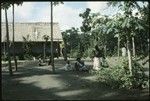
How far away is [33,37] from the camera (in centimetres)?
4906

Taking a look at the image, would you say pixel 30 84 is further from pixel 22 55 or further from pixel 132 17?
pixel 22 55

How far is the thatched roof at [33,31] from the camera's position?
4864cm

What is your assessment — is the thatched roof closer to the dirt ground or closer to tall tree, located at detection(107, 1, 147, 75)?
the dirt ground

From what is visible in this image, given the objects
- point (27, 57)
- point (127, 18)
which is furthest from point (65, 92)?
point (27, 57)

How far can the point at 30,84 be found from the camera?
1636cm

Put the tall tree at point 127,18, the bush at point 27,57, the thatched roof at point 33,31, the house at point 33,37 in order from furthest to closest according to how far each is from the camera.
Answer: the thatched roof at point 33,31 < the house at point 33,37 < the bush at point 27,57 < the tall tree at point 127,18

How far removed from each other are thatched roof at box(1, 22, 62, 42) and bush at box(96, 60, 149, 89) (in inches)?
1285

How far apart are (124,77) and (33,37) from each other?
35.5 m

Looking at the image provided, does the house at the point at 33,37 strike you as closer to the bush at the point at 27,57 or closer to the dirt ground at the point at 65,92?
Result: the bush at the point at 27,57

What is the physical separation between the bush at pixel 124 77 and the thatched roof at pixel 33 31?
3263cm

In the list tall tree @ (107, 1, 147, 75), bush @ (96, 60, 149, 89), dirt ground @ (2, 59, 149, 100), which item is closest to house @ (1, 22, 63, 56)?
dirt ground @ (2, 59, 149, 100)

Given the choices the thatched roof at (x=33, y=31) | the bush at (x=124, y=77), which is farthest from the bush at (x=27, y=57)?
the bush at (x=124, y=77)

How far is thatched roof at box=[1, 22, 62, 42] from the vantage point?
160 ft

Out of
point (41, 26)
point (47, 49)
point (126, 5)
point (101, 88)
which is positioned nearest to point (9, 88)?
point (101, 88)
